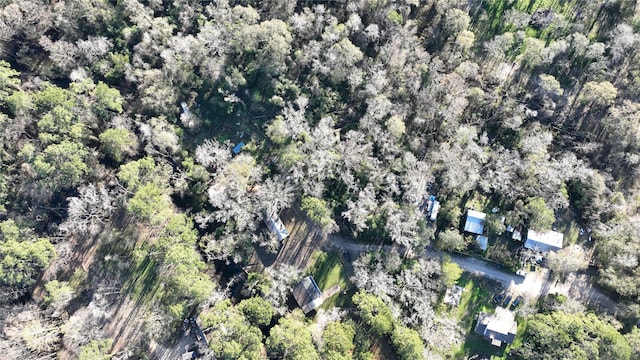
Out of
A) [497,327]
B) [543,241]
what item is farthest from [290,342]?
[543,241]

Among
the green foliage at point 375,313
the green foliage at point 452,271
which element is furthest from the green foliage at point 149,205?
the green foliage at point 452,271

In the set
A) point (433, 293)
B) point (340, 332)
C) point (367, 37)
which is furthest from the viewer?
point (367, 37)

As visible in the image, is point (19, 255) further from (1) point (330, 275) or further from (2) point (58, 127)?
(1) point (330, 275)

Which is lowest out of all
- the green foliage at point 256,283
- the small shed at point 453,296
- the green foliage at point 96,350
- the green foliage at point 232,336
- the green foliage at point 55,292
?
the green foliage at point 96,350

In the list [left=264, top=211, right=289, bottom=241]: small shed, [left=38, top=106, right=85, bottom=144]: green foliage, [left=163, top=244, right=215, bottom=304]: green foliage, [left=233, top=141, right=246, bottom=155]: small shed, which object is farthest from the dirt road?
[left=38, top=106, right=85, bottom=144]: green foliage

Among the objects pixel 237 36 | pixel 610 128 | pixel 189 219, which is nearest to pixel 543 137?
pixel 610 128

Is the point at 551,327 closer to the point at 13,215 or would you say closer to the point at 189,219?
the point at 189,219

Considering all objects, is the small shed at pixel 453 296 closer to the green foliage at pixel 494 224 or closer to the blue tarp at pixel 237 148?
the green foliage at pixel 494 224
